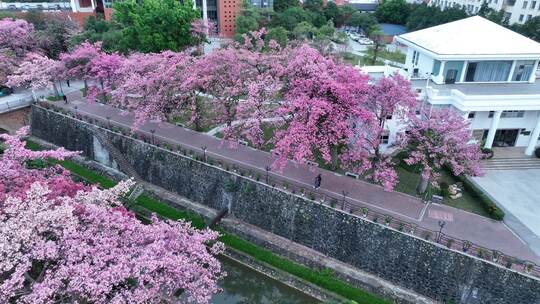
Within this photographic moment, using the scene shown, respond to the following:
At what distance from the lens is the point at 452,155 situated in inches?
741

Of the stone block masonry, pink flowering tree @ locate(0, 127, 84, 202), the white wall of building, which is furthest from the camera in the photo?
the white wall of building

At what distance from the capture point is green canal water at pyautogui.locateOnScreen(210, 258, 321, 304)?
18.2 metres

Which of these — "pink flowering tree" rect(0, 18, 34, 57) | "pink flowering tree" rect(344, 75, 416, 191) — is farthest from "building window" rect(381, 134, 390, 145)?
"pink flowering tree" rect(0, 18, 34, 57)

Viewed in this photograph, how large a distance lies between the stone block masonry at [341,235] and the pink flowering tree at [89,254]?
247 inches

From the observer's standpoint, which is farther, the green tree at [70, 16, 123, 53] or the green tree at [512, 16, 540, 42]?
the green tree at [512, 16, 540, 42]

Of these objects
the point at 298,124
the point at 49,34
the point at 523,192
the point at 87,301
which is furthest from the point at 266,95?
the point at 49,34

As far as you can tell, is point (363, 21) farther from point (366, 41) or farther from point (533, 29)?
point (533, 29)

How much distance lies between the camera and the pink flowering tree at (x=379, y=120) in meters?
19.5

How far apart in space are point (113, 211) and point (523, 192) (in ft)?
70.7

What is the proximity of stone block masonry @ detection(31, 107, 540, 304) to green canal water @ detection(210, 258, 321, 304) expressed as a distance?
2.61 m

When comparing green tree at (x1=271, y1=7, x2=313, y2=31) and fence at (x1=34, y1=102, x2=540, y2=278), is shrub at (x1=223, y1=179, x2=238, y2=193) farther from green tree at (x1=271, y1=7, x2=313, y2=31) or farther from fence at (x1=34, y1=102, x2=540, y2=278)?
green tree at (x1=271, y1=7, x2=313, y2=31)

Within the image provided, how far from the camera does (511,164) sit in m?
23.9

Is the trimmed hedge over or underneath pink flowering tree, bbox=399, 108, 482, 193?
underneath

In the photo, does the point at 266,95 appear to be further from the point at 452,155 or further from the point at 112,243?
the point at 112,243
